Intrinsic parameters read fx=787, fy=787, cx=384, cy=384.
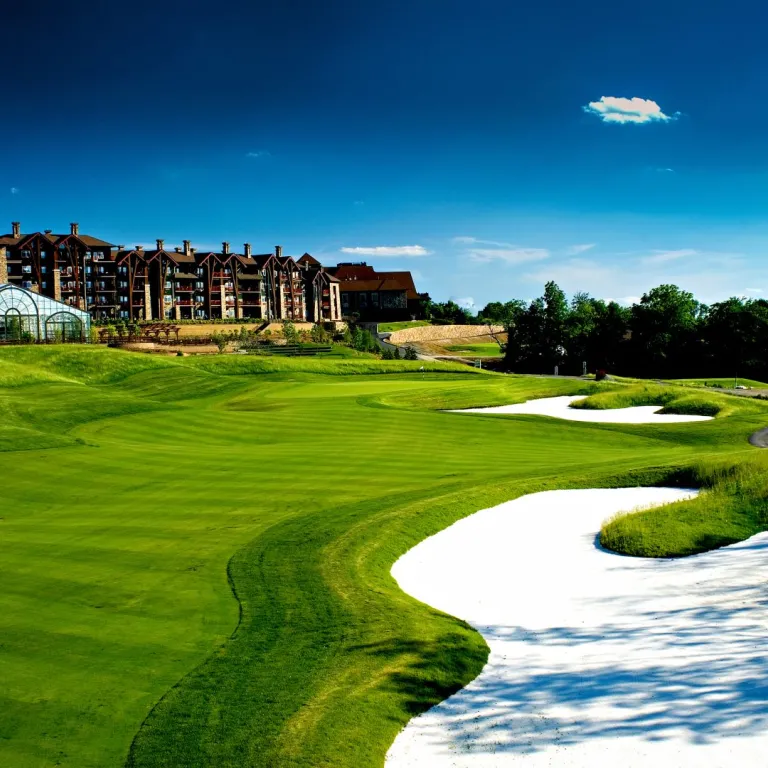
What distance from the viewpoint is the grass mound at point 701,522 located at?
15.2 metres

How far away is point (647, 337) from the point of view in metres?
103

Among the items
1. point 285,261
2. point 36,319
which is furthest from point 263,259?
point 36,319

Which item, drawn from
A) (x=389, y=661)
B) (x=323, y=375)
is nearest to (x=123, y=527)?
(x=389, y=661)

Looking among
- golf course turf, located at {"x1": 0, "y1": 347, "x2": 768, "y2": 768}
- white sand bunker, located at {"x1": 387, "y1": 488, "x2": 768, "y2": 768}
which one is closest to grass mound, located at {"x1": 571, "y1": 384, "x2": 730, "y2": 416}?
golf course turf, located at {"x1": 0, "y1": 347, "x2": 768, "y2": 768}

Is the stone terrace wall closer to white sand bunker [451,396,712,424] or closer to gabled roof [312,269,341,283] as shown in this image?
gabled roof [312,269,341,283]

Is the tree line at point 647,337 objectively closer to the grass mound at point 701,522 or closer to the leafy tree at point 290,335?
the leafy tree at point 290,335

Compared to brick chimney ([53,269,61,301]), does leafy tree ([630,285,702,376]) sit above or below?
below

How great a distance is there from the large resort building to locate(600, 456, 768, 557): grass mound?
297 ft

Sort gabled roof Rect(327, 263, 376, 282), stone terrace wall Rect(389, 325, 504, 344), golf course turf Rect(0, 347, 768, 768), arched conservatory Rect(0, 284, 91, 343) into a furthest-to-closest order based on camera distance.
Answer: gabled roof Rect(327, 263, 376, 282) → stone terrace wall Rect(389, 325, 504, 344) → arched conservatory Rect(0, 284, 91, 343) → golf course turf Rect(0, 347, 768, 768)

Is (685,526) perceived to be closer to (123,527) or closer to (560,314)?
(123,527)

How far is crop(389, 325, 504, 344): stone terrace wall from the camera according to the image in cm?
11932

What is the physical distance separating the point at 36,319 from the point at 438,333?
68.5 metres

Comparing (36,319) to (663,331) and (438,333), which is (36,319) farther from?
(663,331)

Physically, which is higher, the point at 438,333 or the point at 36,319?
the point at 36,319
